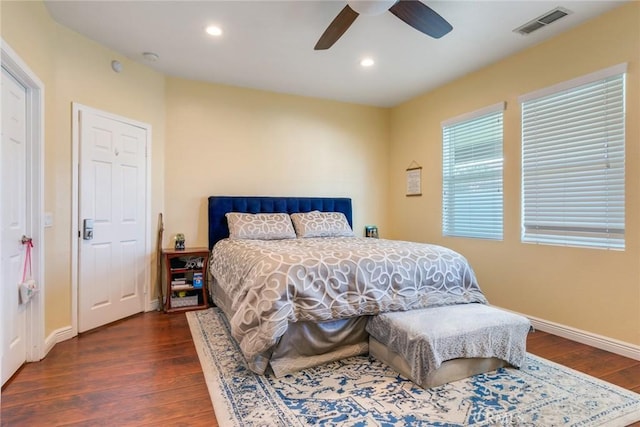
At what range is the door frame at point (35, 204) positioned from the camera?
243 centimetres

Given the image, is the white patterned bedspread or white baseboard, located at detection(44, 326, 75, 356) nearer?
the white patterned bedspread

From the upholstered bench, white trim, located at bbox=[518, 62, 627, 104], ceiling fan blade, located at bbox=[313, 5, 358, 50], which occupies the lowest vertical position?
the upholstered bench

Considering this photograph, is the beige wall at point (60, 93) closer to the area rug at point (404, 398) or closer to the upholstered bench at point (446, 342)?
the area rug at point (404, 398)

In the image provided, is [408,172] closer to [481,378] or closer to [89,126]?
[481,378]

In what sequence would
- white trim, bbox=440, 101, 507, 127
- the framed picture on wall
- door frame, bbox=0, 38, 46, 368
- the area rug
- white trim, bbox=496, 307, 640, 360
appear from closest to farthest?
1. the area rug
2. door frame, bbox=0, 38, 46, 368
3. white trim, bbox=496, 307, 640, 360
4. white trim, bbox=440, 101, 507, 127
5. the framed picture on wall

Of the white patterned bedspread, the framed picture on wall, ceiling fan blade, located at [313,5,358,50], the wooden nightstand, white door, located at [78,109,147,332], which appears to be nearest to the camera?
the white patterned bedspread

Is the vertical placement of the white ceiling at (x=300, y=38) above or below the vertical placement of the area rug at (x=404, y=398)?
above

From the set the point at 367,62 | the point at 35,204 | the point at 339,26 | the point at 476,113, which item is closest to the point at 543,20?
the point at 476,113

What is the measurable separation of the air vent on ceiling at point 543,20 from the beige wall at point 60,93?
3.80 m

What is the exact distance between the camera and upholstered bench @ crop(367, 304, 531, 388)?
206 centimetres

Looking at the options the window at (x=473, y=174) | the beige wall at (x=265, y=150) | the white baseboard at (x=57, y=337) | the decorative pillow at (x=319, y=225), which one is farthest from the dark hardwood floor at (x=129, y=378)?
the decorative pillow at (x=319, y=225)

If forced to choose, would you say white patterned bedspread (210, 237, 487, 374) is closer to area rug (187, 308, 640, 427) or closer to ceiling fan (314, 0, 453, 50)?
area rug (187, 308, 640, 427)

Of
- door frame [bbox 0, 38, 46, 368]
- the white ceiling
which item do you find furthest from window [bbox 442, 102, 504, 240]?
door frame [bbox 0, 38, 46, 368]

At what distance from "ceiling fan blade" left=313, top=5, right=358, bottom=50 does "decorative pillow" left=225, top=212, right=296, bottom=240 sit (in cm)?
200
